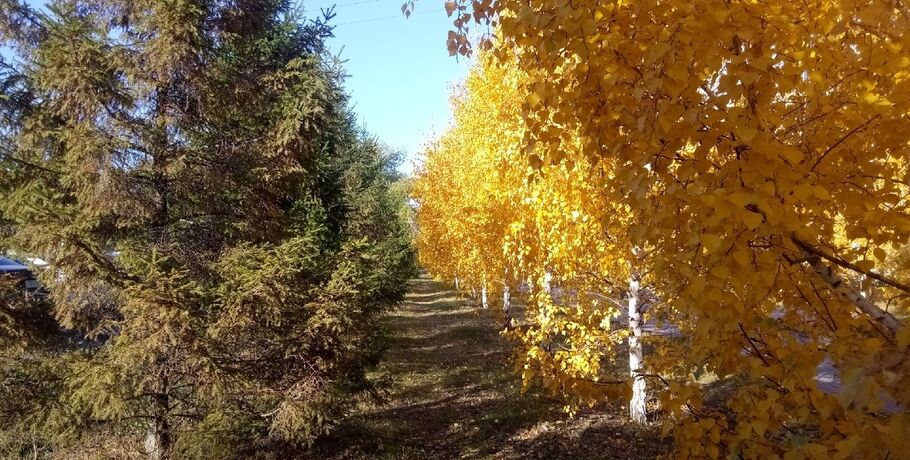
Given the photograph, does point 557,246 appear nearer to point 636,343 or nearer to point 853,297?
point 636,343

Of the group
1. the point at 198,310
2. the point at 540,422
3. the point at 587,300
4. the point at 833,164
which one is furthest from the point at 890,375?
the point at 540,422

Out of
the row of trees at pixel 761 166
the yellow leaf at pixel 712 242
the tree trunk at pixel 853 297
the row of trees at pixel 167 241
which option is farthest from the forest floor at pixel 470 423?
the yellow leaf at pixel 712 242

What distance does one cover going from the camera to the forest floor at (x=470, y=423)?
801cm

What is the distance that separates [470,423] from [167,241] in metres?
5.79

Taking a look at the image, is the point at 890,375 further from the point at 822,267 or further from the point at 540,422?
the point at 540,422

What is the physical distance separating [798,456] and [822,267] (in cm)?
58

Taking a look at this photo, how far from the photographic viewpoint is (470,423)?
9633mm

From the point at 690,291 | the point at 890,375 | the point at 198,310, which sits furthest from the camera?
the point at 198,310

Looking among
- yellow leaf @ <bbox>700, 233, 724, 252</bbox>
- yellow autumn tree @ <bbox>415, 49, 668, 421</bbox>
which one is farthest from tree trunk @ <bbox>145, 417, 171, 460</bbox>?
yellow leaf @ <bbox>700, 233, 724, 252</bbox>

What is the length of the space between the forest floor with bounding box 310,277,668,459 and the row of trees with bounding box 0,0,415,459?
141 centimetres

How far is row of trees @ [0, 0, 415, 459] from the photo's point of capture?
5.81 m

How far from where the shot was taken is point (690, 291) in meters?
1.61

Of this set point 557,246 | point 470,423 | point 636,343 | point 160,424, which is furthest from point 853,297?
point 470,423

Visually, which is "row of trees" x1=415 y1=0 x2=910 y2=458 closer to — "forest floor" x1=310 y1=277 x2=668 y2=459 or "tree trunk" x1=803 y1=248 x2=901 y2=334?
"tree trunk" x1=803 y1=248 x2=901 y2=334
